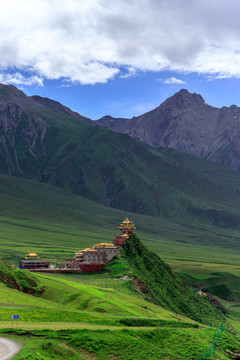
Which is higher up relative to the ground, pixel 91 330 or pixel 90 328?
pixel 91 330

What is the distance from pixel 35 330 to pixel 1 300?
2003 cm

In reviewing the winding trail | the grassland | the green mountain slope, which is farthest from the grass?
the green mountain slope

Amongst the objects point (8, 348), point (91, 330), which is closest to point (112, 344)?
point (91, 330)

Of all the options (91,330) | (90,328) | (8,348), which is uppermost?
(8,348)

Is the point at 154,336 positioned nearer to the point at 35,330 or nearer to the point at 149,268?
the point at 35,330

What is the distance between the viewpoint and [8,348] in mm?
40375

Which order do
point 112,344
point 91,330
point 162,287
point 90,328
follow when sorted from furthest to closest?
1. point 162,287
2. point 90,328
3. point 91,330
4. point 112,344

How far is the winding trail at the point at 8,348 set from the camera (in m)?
37.9

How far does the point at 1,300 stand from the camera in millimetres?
64750

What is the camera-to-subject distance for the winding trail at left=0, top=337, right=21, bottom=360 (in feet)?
124

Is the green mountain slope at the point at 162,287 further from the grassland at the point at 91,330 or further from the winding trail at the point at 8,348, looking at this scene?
the winding trail at the point at 8,348

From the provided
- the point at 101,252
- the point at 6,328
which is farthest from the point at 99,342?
the point at 101,252

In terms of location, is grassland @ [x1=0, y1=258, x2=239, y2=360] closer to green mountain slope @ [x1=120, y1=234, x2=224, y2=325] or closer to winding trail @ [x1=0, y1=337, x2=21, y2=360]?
winding trail @ [x1=0, y1=337, x2=21, y2=360]

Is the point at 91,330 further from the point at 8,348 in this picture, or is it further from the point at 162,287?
the point at 162,287
